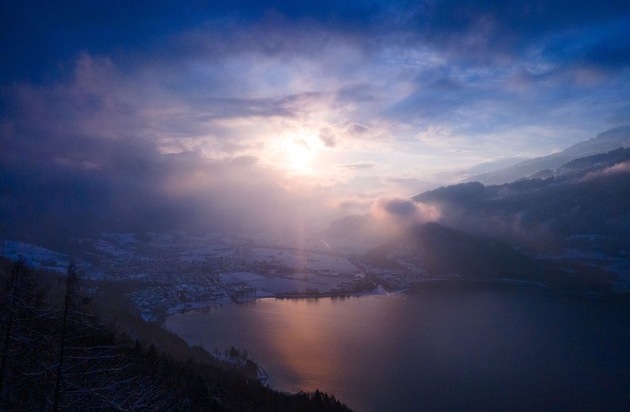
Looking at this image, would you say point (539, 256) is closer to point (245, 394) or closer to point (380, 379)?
point (380, 379)

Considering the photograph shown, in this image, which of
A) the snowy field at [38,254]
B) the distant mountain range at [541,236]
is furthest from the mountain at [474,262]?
the snowy field at [38,254]

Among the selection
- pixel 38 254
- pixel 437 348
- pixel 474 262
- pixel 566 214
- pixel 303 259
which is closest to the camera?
pixel 437 348

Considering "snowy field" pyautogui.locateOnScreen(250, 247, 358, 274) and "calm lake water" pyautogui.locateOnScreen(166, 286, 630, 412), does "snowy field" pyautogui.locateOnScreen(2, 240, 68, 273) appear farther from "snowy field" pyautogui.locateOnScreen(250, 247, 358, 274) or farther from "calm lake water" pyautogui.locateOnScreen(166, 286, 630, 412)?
"snowy field" pyautogui.locateOnScreen(250, 247, 358, 274)

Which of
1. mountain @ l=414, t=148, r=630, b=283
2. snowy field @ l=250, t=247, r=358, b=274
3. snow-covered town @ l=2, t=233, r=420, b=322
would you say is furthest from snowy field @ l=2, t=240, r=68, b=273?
mountain @ l=414, t=148, r=630, b=283

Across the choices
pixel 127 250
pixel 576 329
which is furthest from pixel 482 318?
pixel 127 250

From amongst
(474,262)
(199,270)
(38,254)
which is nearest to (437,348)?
(474,262)

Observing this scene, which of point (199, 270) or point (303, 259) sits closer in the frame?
point (199, 270)

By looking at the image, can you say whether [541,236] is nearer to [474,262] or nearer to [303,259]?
[474,262]

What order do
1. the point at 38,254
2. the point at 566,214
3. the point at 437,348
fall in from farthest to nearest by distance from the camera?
1. the point at 566,214
2. the point at 38,254
3. the point at 437,348

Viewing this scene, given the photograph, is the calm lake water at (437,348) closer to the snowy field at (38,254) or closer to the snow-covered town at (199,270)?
the snow-covered town at (199,270)

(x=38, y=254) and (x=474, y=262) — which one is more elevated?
(x=38, y=254)
